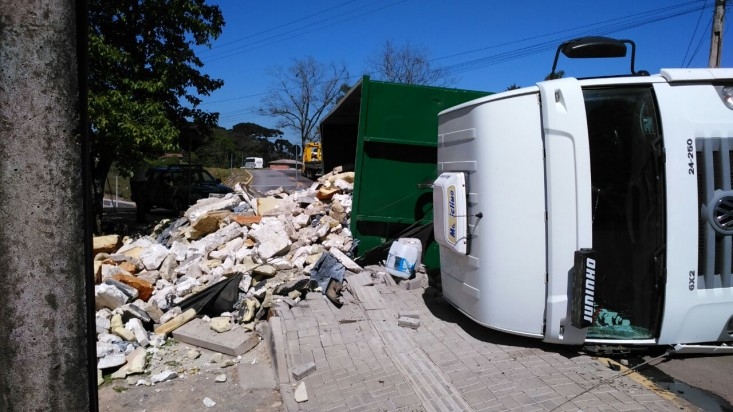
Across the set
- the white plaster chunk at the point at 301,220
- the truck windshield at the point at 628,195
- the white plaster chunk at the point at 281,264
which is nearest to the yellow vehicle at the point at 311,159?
the white plaster chunk at the point at 301,220

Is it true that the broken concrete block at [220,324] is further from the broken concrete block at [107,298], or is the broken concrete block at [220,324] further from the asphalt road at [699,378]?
the asphalt road at [699,378]

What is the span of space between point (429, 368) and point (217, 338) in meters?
2.20

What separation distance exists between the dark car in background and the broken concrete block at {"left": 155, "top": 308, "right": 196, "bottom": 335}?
1065cm

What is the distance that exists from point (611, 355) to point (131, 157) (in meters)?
10.0

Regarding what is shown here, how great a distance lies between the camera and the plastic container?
5961mm

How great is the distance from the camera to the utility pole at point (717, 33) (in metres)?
14.5

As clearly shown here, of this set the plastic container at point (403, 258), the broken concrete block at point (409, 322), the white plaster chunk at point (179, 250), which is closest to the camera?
the broken concrete block at point (409, 322)

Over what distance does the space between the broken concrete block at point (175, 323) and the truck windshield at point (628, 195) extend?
381cm

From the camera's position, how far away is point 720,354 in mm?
3988

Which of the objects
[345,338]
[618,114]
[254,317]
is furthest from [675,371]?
[254,317]

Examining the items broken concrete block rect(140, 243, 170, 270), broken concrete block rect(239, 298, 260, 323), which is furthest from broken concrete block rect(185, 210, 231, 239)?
broken concrete block rect(239, 298, 260, 323)

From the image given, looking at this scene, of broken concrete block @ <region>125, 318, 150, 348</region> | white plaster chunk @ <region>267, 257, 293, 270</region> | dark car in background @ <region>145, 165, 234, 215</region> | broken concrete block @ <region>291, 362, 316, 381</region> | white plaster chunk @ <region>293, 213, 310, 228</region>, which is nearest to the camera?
broken concrete block @ <region>291, 362, 316, 381</region>

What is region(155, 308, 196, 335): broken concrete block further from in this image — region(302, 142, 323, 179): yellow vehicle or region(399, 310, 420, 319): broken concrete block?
region(302, 142, 323, 179): yellow vehicle

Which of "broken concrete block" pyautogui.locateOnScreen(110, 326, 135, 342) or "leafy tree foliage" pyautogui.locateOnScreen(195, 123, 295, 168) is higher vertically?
"leafy tree foliage" pyautogui.locateOnScreen(195, 123, 295, 168)
